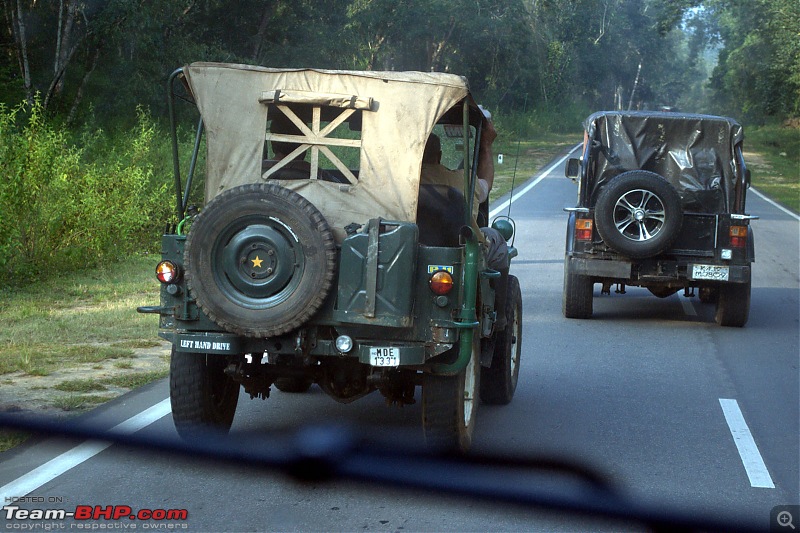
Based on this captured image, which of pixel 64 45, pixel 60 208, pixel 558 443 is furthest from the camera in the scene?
pixel 64 45

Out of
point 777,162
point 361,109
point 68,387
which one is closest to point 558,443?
point 361,109

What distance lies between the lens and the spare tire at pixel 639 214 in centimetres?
1093

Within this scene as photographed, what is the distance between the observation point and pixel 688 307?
513 inches

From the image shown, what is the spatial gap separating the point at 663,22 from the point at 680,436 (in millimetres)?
44163

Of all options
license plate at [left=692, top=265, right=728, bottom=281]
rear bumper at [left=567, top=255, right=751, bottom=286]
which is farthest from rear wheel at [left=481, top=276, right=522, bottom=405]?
license plate at [left=692, top=265, right=728, bottom=281]

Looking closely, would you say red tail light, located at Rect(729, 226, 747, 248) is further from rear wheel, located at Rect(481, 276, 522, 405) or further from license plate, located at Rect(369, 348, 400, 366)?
license plate, located at Rect(369, 348, 400, 366)

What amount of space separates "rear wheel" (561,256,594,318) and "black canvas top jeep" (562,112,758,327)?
1cm

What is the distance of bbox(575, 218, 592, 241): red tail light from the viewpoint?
38.2 ft

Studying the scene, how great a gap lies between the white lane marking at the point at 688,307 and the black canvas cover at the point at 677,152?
1.53 meters

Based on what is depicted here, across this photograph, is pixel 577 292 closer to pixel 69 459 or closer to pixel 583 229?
pixel 583 229

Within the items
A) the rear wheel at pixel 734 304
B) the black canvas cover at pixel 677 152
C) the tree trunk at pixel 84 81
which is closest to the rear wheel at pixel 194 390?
the black canvas cover at pixel 677 152

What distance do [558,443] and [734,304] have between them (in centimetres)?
554

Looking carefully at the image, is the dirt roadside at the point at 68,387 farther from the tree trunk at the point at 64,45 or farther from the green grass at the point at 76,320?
the tree trunk at the point at 64,45

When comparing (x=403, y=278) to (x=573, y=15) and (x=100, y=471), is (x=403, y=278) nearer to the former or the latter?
(x=100, y=471)
